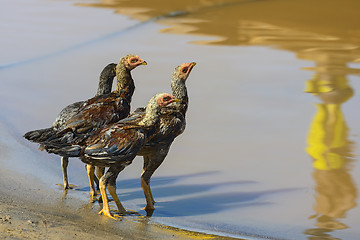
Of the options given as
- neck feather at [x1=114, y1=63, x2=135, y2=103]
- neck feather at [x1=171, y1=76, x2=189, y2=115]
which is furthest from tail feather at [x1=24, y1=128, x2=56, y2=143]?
neck feather at [x1=171, y1=76, x2=189, y2=115]

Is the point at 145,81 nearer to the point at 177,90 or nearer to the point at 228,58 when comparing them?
the point at 228,58

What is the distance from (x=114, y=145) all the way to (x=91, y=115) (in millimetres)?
813

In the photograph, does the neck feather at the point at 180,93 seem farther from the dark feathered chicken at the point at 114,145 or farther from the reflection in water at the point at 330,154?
the reflection in water at the point at 330,154

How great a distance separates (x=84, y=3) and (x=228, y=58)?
289 inches

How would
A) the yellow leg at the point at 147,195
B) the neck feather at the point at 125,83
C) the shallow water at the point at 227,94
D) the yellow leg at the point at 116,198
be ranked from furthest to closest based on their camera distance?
the neck feather at the point at 125,83
the shallow water at the point at 227,94
the yellow leg at the point at 147,195
the yellow leg at the point at 116,198

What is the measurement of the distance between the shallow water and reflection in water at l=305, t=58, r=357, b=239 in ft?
0.07

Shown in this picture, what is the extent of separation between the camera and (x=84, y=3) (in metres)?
21.0

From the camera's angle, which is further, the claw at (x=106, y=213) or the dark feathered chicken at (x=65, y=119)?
the dark feathered chicken at (x=65, y=119)

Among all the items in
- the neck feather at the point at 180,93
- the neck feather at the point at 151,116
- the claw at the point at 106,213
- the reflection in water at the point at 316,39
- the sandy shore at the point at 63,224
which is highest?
the reflection in water at the point at 316,39

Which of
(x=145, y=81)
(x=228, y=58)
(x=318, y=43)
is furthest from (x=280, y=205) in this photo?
(x=318, y=43)

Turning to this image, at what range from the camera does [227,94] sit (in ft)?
41.2

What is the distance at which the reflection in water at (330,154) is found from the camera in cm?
794

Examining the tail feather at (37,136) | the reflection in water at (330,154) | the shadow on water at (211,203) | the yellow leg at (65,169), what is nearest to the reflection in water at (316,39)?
the reflection in water at (330,154)

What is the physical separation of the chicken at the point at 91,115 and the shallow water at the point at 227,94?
2.54ft
